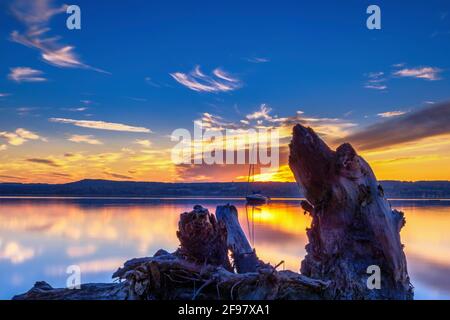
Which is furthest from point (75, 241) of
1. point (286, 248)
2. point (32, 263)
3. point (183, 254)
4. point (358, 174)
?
point (358, 174)

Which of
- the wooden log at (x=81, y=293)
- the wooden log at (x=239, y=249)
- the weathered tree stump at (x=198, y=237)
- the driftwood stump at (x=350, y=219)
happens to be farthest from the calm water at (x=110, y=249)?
the weathered tree stump at (x=198, y=237)

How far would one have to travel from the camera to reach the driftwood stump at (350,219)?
6.16 meters

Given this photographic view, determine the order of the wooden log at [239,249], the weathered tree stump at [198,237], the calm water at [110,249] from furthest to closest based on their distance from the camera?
the calm water at [110,249] < the wooden log at [239,249] < the weathered tree stump at [198,237]

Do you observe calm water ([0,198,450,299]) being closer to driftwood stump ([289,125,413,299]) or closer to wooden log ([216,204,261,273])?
wooden log ([216,204,261,273])

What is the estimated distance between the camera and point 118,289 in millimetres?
5230

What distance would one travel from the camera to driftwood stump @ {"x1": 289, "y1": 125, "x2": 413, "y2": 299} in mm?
6164

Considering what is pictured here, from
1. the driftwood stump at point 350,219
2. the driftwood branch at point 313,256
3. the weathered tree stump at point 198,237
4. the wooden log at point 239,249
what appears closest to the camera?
the driftwood branch at point 313,256

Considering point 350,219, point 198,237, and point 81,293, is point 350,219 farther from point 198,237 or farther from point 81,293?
point 81,293

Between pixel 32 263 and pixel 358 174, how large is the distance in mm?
12350

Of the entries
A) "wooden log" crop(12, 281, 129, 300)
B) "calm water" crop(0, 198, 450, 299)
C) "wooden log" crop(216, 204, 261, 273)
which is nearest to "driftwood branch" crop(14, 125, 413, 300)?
"wooden log" crop(12, 281, 129, 300)

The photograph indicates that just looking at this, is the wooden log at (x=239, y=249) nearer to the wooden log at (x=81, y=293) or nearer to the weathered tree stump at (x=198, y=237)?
the weathered tree stump at (x=198, y=237)

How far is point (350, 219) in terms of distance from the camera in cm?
649

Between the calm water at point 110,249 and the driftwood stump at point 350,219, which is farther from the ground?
the driftwood stump at point 350,219
